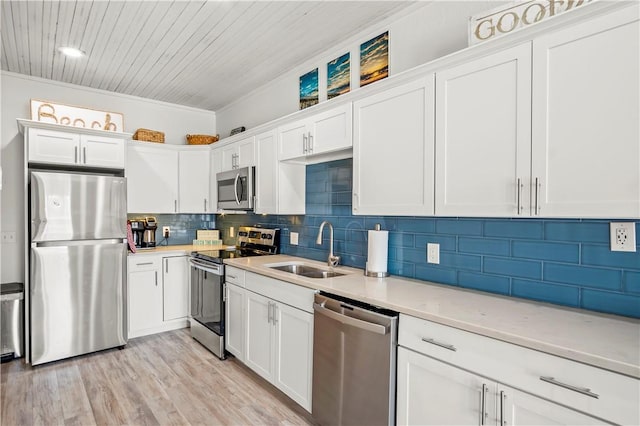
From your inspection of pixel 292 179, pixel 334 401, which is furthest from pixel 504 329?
pixel 292 179

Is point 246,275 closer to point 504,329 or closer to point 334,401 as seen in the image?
point 334,401

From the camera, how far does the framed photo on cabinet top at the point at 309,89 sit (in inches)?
126

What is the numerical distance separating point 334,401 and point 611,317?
1431mm

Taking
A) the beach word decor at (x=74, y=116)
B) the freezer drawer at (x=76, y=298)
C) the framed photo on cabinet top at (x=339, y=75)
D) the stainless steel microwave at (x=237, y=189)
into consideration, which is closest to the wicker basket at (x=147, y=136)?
the beach word decor at (x=74, y=116)

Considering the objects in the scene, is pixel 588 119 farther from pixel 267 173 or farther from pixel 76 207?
pixel 76 207

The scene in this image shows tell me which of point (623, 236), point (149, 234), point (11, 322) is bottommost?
point (11, 322)

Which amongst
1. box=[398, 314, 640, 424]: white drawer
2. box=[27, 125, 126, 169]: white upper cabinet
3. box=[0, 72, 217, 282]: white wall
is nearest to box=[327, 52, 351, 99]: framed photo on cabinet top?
box=[398, 314, 640, 424]: white drawer

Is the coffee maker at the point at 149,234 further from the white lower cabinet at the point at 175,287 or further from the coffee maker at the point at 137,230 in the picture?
the white lower cabinet at the point at 175,287

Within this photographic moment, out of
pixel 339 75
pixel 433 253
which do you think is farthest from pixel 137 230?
pixel 433 253

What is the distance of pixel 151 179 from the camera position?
13.5 feet

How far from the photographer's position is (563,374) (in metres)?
1.16

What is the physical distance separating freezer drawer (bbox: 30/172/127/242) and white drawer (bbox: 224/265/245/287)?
119 cm

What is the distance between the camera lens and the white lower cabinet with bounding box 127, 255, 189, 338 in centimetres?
371

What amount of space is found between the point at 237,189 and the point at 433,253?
215 centimetres
